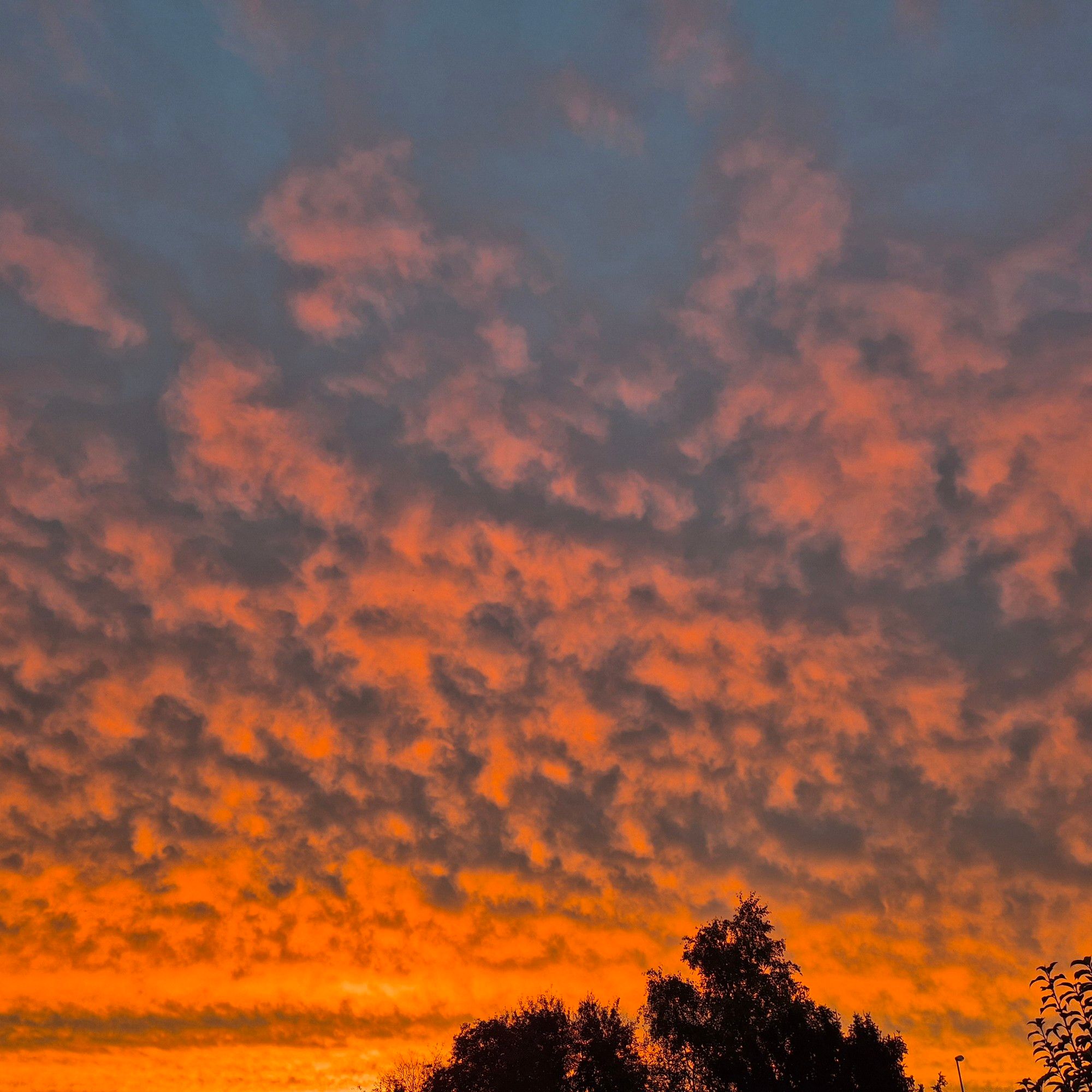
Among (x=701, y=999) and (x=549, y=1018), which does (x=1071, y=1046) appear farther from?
(x=549, y=1018)

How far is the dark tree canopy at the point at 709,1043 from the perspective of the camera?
5803cm

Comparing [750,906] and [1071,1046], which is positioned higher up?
[750,906]

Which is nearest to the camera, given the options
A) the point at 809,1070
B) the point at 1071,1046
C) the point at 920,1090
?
the point at 1071,1046

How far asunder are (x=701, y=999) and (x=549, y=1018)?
39.2 feet

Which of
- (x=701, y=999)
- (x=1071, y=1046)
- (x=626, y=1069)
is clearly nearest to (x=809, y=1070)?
(x=701, y=999)

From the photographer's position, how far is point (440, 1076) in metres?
65.8

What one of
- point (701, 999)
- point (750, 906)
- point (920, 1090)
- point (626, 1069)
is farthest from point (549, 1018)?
point (920, 1090)

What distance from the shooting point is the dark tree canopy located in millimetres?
58031

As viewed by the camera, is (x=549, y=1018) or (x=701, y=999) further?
(x=549, y=1018)

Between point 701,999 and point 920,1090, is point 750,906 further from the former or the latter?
point 920,1090

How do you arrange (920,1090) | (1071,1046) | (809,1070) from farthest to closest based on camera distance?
1. (920,1090)
2. (809,1070)
3. (1071,1046)

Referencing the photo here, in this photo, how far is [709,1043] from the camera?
5825 centimetres

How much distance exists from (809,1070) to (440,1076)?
86.3 ft

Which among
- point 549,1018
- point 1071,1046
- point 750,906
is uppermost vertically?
point 750,906
